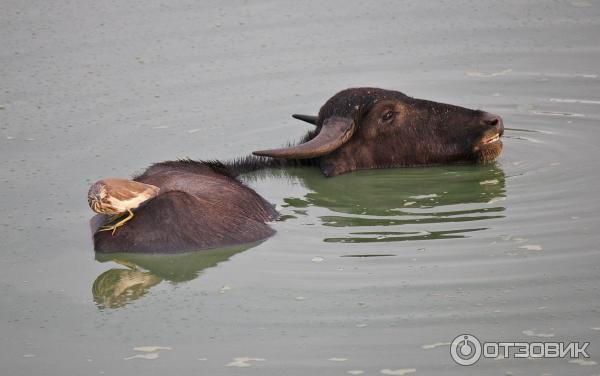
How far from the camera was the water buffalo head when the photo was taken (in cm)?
940

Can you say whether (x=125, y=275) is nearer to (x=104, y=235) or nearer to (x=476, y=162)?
(x=104, y=235)

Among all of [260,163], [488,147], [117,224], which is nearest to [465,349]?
[117,224]

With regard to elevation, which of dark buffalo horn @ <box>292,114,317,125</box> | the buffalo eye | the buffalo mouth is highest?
dark buffalo horn @ <box>292,114,317,125</box>

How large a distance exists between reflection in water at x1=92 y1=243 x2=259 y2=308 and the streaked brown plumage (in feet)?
0.86

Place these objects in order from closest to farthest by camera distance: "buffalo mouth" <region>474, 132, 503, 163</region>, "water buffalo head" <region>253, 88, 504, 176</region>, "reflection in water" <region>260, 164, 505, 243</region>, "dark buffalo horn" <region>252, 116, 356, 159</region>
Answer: "reflection in water" <region>260, 164, 505, 243</region>
"dark buffalo horn" <region>252, 116, 356, 159</region>
"buffalo mouth" <region>474, 132, 503, 163</region>
"water buffalo head" <region>253, 88, 504, 176</region>

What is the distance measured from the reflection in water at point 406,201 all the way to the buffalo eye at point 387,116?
1.29 ft

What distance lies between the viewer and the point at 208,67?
461 inches

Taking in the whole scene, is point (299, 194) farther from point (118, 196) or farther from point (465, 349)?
point (465, 349)

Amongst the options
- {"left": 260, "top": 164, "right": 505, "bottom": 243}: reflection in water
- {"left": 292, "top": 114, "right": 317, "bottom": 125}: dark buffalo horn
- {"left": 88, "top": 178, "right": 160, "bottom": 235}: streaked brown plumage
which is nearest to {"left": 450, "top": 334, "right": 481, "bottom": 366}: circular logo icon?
{"left": 260, "top": 164, "right": 505, "bottom": 243}: reflection in water

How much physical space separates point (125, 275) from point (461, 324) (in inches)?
86.2

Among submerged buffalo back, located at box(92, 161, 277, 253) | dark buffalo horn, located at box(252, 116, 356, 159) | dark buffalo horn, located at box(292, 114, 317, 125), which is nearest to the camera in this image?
submerged buffalo back, located at box(92, 161, 277, 253)

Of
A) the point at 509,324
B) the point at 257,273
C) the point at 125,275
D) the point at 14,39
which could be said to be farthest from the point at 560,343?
the point at 14,39

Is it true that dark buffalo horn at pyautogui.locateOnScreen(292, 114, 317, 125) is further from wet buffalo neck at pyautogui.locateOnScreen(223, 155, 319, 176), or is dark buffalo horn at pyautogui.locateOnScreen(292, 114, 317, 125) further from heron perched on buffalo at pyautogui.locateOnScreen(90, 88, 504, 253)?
wet buffalo neck at pyautogui.locateOnScreen(223, 155, 319, 176)

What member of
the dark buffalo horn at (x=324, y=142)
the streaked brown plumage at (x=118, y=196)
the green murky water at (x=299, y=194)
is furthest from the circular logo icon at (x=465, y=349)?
the dark buffalo horn at (x=324, y=142)
